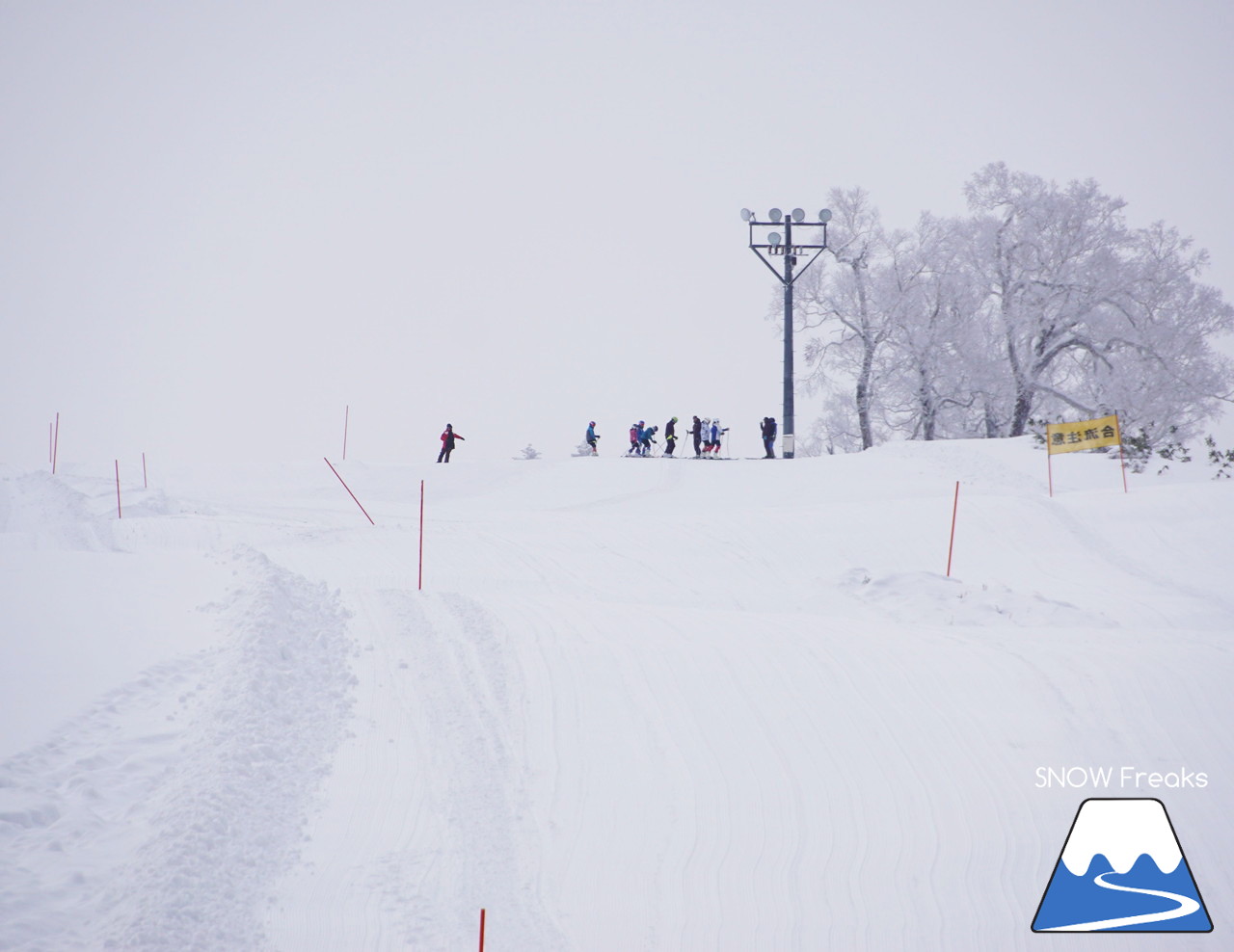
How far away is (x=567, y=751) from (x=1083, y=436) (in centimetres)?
1750

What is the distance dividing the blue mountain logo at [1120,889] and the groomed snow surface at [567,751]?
0.61 ft

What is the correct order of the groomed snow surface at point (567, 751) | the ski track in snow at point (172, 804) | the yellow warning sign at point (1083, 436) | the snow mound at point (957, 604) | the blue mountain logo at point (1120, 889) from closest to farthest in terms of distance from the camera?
1. the ski track in snow at point (172, 804)
2. the groomed snow surface at point (567, 751)
3. the blue mountain logo at point (1120, 889)
4. the snow mound at point (957, 604)
5. the yellow warning sign at point (1083, 436)

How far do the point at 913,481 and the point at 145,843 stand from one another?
21.9m

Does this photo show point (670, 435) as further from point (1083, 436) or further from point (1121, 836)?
point (1121, 836)

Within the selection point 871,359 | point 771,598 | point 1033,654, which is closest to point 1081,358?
point 871,359

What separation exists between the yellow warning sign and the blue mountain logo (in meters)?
15.0

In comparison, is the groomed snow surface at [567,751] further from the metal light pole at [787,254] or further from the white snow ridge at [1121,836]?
the metal light pole at [787,254]

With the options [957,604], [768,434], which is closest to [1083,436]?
[957,604]

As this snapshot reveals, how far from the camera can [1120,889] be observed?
5.95 metres

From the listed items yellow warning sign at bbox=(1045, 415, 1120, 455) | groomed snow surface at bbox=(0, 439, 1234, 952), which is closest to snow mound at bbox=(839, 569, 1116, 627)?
groomed snow surface at bbox=(0, 439, 1234, 952)

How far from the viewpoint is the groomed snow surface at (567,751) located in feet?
19.1

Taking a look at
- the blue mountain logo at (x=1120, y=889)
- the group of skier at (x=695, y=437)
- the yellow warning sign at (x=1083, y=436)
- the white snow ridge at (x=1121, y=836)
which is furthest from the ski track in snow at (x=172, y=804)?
the group of skier at (x=695, y=437)

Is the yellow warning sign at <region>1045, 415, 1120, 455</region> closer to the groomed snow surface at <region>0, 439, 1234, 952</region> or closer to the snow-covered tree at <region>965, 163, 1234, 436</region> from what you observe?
the groomed snow surface at <region>0, 439, 1234, 952</region>

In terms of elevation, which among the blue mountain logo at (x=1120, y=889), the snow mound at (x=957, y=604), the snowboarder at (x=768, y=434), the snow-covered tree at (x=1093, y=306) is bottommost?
the blue mountain logo at (x=1120, y=889)
